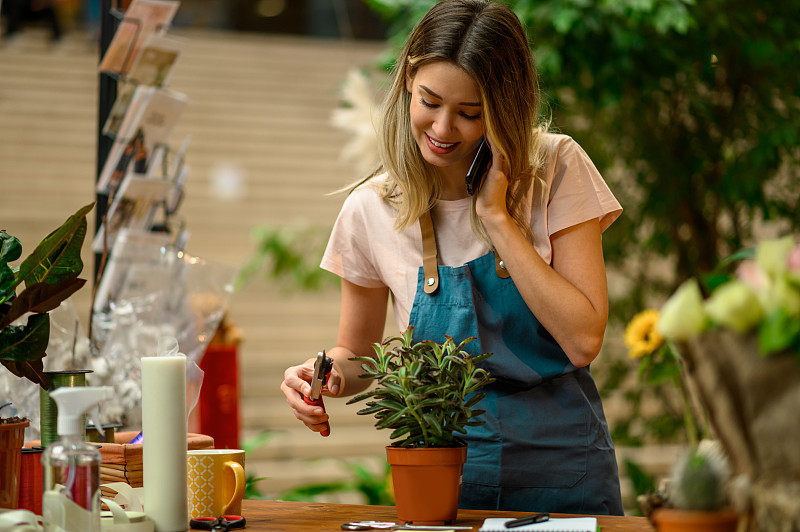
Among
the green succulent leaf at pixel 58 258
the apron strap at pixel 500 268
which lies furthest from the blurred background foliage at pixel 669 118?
the green succulent leaf at pixel 58 258

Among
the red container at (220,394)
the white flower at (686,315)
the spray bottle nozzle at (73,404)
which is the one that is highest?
the white flower at (686,315)

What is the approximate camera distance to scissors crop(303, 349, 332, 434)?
1.27 m

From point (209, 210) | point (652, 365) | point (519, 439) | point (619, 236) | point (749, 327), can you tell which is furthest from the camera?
point (209, 210)

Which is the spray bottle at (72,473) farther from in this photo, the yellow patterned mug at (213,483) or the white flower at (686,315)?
the white flower at (686,315)

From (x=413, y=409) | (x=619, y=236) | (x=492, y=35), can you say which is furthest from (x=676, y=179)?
(x=413, y=409)

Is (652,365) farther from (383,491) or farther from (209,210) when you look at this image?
(209,210)

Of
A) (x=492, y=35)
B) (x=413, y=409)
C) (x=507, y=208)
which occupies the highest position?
(x=492, y=35)

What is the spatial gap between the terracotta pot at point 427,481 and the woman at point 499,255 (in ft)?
0.77

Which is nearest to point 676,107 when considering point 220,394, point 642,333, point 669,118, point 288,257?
point 669,118

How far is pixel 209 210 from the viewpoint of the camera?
26.1ft

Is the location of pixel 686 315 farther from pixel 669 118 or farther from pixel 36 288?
pixel 669 118

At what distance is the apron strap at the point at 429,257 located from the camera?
1.52 m

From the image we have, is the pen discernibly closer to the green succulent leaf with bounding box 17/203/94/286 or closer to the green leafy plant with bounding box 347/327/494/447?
the green leafy plant with bounding box 347/327/494/447

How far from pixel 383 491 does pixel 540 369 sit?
77.8 inches
